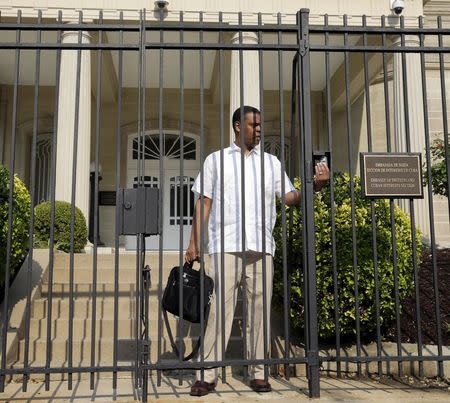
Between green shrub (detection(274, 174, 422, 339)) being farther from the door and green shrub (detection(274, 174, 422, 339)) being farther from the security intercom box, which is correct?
the door

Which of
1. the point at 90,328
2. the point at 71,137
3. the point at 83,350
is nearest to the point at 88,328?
the point at 90,328

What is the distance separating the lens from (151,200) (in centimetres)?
377

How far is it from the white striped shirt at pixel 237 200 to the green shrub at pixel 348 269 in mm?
741

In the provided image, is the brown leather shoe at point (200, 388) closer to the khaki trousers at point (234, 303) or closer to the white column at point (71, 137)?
the khaki trousers at point (234, 303)

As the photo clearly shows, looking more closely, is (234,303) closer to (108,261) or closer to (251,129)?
(251,129)

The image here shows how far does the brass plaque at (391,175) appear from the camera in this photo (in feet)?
13.2

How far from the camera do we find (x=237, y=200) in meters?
4.05

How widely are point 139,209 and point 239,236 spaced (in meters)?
0.81

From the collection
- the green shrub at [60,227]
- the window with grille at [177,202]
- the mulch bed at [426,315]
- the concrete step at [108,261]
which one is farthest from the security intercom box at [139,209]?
the window with grille at [177,202]

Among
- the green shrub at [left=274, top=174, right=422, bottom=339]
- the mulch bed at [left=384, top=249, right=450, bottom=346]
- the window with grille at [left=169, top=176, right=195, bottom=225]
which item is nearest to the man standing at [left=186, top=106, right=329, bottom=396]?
the green shrub at [left=274, top=174, right=422, bottom=339]

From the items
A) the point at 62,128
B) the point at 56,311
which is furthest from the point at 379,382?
the point at 62,128

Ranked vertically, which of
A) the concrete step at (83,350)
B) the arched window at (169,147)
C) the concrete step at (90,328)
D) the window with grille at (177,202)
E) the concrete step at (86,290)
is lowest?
the concrete step at (83,350)

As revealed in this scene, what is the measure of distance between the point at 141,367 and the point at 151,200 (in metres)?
1.18

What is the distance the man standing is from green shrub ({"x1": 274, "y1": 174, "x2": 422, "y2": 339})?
2.41ft
